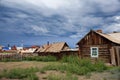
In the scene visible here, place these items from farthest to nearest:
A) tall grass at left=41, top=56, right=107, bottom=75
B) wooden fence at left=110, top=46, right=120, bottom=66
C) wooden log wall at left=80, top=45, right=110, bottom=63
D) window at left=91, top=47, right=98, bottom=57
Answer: window at left=91, top=47, right=98, bottom=57 → wooden log wall at left=80, top=45, right=110, bottom=63 → wooden fence at left=110, top=46, right=120, bottom=66 → tall grass at left=41, top=56, right=107, bottom=75

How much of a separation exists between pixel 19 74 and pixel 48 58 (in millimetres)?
20368

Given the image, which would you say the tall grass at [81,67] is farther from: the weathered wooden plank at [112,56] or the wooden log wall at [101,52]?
the wooden log wall at [101,52]

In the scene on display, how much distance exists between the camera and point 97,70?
16906mm

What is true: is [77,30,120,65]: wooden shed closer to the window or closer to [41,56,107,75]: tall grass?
the window

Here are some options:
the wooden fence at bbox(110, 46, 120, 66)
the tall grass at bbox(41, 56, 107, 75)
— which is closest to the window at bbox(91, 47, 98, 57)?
the wooden fence at bbox(110, 46, 120, 66)

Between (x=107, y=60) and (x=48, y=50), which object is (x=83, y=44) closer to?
(x=107, y=60)

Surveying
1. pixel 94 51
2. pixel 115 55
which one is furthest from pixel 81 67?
pixel 94 51

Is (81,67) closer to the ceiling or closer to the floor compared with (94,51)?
closer to the floor

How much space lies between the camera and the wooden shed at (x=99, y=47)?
75.8ft

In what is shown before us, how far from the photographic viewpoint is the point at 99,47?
25078mm

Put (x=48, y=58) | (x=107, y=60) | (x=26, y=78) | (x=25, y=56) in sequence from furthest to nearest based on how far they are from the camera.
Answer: (x=25, y=56) < (x=48, y=58) < (x=107, y=60) < (x=26, y=78)

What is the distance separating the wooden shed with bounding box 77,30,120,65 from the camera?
23.1 metres

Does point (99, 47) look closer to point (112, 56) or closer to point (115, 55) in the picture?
point (112, 56)

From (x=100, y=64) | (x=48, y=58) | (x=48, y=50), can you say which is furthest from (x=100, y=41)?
(x=48, y=50)
